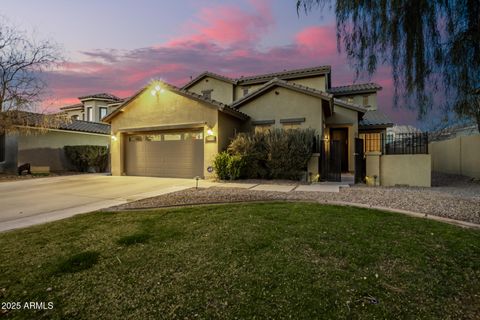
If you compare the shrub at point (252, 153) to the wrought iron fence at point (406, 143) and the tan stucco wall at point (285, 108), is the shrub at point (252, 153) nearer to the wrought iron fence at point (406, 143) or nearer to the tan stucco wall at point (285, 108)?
the tan stucco wall at point (285, 108)

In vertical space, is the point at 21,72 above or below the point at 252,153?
above

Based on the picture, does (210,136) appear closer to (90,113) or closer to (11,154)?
(11,154)

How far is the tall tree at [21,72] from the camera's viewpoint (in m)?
14.0

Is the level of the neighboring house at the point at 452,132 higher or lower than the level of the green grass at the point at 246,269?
higher

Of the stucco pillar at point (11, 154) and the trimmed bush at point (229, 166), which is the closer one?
the trimmed bush at point (229, 166)

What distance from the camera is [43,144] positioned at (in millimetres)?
16812

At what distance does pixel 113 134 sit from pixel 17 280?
1421 centimetres

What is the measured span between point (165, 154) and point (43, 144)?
9747 millimetres

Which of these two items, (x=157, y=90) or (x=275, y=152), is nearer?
(x=275, y=152)

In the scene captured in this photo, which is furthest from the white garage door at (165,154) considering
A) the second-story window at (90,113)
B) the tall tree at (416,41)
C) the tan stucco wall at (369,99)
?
the second-story window at (90,113)

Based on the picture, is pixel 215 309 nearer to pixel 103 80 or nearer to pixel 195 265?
pixel 195 265

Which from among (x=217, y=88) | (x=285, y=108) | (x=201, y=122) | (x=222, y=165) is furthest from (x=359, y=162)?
(x=217, y=88)

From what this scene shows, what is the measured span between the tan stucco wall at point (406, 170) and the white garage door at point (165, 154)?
8.64m

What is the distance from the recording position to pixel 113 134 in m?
15.5
